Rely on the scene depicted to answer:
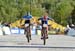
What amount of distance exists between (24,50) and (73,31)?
59.0 ft

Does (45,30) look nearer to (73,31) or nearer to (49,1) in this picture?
(73,31)

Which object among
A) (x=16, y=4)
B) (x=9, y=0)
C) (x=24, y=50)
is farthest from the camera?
(x=16, y=4)

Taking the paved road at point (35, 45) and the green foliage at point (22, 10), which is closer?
the paved road at point (35, 45)

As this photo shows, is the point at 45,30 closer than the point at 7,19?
Yes

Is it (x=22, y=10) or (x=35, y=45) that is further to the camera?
(x=22, y=10)

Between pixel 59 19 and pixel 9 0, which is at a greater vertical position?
pixel 9 0

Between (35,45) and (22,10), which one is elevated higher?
(35,45)

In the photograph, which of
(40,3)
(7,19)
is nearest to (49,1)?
(40,3)

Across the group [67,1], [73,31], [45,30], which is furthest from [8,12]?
[45,30]

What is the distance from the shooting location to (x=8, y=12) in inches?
2515

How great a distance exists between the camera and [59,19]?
68250mm

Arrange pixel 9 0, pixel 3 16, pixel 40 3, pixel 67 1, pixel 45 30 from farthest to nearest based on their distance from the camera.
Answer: pixel 40 3 → pixel 67 1 → pixel 9 0 → pixel 3 16 → pixel 45 30

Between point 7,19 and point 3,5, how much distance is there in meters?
2.95

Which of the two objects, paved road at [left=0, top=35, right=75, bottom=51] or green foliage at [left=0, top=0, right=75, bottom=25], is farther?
green foliage at [left=0, top=0, right=75, bottom=25]
